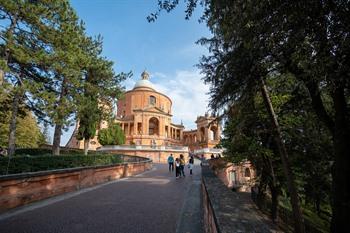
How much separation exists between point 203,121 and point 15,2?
5179cm

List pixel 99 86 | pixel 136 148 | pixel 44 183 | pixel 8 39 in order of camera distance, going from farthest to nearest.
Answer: pixel 136 148
pixel 99 86
pixel 8 39
pixel 44 183

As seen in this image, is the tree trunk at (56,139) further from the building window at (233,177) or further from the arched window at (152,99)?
the arched window at (152,99)

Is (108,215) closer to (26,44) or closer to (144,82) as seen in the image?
(26,44)

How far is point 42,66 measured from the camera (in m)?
13.2

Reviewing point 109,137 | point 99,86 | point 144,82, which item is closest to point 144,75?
point 144,82

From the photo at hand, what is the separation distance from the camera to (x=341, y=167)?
5.83m

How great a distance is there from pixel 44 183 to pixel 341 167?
9439 millimetres

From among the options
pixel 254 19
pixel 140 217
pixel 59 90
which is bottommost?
pixel 140 217

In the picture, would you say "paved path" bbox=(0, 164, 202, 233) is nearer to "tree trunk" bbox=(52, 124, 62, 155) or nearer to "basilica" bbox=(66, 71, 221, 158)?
"tree trunk" bbox=(52, 124, 62, 155)

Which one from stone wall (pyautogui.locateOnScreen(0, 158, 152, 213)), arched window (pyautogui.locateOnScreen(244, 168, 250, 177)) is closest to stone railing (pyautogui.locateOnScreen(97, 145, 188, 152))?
arched window (pyautogui.locateOnScreen(244, 168, 250, 177))

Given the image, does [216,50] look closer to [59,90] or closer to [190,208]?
[190,208]

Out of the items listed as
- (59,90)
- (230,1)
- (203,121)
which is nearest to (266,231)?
(230,1)

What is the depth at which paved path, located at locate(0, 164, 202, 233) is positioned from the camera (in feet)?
17.8

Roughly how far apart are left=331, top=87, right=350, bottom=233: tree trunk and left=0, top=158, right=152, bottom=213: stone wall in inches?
353
